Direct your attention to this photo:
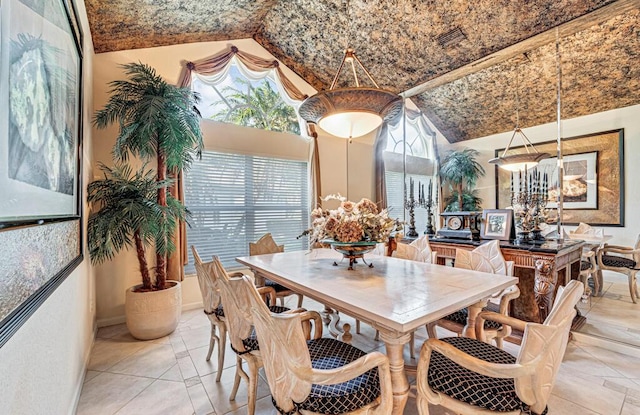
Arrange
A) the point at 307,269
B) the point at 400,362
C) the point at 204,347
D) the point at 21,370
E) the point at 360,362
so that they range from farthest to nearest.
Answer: the point at 204,347
the point at 307,269
the point at 400,362
the point at 360,362
the point at 21,370

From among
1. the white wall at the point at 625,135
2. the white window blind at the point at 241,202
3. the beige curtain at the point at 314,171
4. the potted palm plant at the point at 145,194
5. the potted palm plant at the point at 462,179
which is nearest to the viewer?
the potted palm plant at the point at 145,194

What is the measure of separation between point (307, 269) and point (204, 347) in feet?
4.52

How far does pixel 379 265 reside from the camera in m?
2.39

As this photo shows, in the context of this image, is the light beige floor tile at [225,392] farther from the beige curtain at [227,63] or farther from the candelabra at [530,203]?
the beige curtain at [227,63]

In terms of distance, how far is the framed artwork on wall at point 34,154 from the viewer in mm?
834

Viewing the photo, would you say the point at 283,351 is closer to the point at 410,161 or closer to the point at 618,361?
the point at 618,361

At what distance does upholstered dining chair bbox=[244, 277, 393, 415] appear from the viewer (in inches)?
44.2

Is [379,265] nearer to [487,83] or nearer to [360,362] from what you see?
[360,362]

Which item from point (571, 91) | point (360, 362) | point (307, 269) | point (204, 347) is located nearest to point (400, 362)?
point (360, 362)

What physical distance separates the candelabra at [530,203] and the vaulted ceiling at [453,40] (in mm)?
811

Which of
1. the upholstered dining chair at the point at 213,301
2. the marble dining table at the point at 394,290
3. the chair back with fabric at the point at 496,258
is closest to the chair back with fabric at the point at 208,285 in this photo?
the upholstered dining chair at the point at 213,301

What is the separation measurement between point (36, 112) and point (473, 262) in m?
2.90

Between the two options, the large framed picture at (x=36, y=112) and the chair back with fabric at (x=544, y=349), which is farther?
the chair back with fabric at (x=544, y=349)

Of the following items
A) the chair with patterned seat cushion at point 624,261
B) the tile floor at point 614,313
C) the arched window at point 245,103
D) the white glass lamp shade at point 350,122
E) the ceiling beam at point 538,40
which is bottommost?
the tile floor at point 614,313
